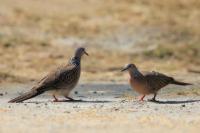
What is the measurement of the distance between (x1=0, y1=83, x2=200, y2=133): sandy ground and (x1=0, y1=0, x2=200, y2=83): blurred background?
180 inches

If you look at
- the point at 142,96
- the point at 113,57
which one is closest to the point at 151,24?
the point at 113,57

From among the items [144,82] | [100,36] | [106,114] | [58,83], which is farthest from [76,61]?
[100,36]

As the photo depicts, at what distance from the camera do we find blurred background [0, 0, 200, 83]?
82.0 ft

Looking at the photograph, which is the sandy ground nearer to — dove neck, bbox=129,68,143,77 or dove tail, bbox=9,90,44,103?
dove tail, bbox=9,90,44,103

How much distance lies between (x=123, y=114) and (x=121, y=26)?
15.0 m

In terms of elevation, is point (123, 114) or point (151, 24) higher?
point (151, 24)

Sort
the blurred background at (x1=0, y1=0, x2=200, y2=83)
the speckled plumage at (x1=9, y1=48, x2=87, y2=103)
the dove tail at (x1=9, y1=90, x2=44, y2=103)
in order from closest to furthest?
the dove tail at (x1=9, y1=90, x2=44, y2=103) → the speckled plumage at (x1=9, y1=48, x2=87, y2=103) → the blurred background at (x1=0, y1=0, x2=200, y2=83)

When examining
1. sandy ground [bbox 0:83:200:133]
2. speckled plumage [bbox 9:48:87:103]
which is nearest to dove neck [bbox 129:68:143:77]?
sandy ground [bbox 0:83:200:133]

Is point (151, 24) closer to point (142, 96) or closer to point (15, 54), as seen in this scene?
point (15, 54)

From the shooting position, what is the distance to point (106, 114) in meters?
14.9

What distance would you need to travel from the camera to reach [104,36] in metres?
28.8

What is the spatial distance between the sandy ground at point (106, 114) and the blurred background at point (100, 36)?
4567 mm

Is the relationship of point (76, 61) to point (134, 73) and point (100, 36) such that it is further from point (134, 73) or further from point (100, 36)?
point (100, 36)

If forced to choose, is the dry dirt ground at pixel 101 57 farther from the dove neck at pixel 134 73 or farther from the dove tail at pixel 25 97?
the dove neck at pixel 134 73
